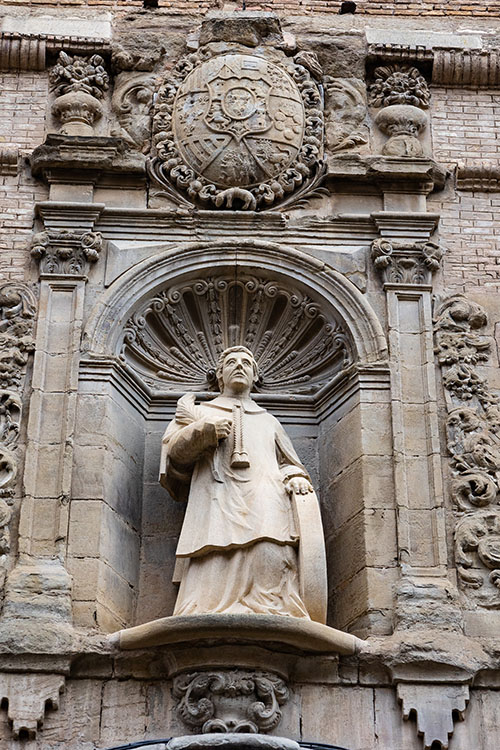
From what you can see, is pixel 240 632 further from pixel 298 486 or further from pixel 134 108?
pixel 134 108

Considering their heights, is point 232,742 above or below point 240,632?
below

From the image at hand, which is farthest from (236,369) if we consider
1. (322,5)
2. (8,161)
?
(322,5)

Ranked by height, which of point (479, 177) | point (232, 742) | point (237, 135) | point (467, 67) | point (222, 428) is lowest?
point (232, 742)

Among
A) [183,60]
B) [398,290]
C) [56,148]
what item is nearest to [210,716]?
[398,290]

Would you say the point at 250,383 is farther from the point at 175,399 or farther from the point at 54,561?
the point at 54,561

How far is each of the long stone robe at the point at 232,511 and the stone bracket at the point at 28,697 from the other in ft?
3.13

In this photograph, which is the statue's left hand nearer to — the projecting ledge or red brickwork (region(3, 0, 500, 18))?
the projecting ledge

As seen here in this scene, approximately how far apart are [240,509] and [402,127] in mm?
3740


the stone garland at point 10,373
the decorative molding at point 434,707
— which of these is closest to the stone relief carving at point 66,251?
the stone garland at point 10,373

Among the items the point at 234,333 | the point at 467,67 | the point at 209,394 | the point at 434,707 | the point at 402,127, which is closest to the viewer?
the point at 434,707

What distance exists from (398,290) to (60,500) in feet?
9.80

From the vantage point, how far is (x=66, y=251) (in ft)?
38.8

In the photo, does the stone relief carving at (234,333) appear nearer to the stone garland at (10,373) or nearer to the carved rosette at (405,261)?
the carved rosette at (405,261)

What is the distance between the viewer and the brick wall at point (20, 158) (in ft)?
39.2
